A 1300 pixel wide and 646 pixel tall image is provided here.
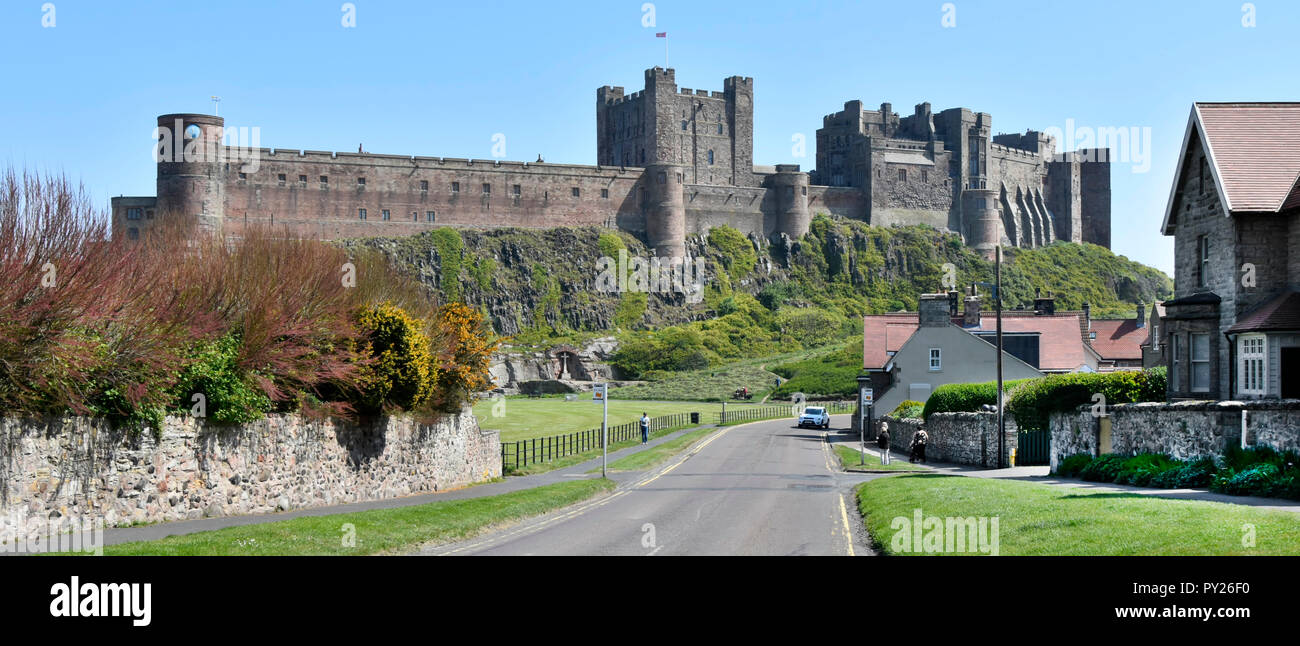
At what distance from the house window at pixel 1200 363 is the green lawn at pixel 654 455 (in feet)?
53.6

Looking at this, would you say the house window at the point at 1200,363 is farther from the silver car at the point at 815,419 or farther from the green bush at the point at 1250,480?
the silver car at the point at 815,419

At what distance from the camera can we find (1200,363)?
30016mm

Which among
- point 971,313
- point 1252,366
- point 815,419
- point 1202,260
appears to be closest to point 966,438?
point 1202,260

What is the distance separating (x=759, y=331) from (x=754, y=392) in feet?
88.1

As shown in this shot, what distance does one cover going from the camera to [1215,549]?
1280cm

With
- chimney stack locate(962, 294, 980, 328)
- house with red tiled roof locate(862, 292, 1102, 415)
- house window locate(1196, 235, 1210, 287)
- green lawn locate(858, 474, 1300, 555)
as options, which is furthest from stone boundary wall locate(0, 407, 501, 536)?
chimney stack locate(962, 294, 980, 328)

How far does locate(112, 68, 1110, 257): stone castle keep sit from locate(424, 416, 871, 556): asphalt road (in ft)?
232

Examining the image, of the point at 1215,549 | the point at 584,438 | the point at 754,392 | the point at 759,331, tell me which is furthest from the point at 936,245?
the point at 1215,549

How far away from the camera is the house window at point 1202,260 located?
3014cm

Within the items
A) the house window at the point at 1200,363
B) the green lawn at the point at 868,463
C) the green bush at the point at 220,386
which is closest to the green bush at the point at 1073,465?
the house window at the point at 1200,363

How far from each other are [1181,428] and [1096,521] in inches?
412

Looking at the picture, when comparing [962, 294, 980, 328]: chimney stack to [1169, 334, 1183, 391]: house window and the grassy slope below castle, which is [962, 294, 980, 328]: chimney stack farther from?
the grassy slope below castle

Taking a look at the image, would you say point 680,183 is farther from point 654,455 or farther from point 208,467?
point 208,467

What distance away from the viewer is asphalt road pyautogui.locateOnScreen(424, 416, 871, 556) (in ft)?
57.9
